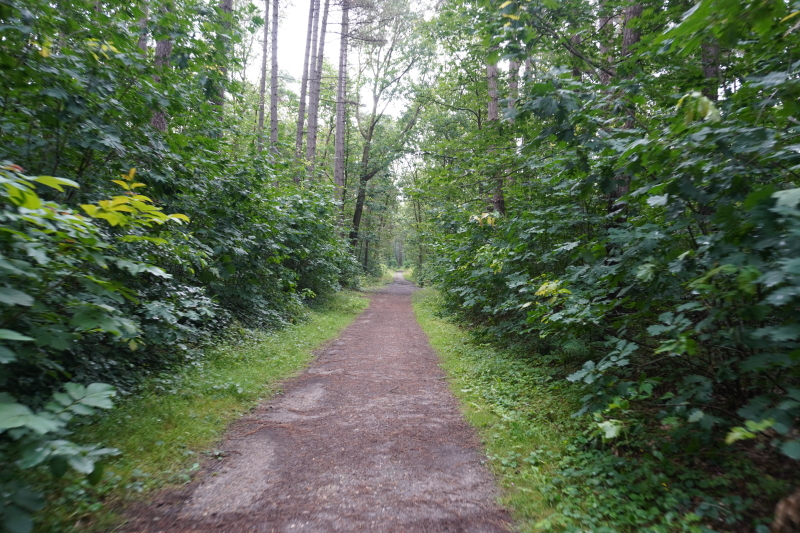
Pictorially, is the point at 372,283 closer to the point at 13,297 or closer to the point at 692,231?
the point at 692,231

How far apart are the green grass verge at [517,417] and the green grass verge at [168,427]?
2.80m

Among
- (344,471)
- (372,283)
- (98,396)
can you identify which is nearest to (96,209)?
(98,396)

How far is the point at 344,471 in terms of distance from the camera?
3797 mm

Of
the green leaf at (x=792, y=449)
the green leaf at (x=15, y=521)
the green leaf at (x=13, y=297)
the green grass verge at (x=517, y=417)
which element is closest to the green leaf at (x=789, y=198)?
the green leaf at (x=792, y=449)

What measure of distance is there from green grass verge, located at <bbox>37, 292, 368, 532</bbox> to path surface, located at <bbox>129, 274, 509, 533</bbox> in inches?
8.7

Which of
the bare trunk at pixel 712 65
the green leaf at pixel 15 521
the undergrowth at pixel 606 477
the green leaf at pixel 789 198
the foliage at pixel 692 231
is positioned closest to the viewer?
the green leaf at pixel 789 198

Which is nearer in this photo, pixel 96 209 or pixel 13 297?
pixel 13 297

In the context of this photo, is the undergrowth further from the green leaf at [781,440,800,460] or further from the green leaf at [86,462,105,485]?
the green leaf at [86,462,105,485]

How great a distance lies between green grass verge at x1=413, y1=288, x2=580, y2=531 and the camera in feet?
11.1

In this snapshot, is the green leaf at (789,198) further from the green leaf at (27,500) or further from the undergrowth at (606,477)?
the green leaf at (27,500)

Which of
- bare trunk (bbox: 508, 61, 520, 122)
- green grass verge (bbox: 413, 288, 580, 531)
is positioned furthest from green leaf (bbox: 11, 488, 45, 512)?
bare trunk (bbox: 508, 61, 520, 122)

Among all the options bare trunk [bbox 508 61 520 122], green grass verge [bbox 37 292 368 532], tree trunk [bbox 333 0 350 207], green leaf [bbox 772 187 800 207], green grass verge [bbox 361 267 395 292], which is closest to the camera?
green leaf [bbox 772 187 800 207]

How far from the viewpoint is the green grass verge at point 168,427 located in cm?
288

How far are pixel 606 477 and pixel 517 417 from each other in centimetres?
151
